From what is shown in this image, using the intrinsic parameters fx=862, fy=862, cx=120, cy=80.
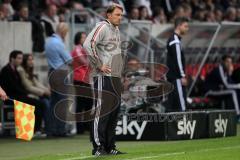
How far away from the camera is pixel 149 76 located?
57.9 ft

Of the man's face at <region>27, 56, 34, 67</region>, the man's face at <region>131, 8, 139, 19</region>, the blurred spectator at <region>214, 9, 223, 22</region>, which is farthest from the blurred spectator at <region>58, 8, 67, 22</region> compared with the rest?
the blurred spectator at <region>214, 9, 223, 22</region>

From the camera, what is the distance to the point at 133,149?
13438 mm

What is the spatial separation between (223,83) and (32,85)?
6240 mm

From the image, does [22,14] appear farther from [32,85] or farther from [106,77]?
[106,77]

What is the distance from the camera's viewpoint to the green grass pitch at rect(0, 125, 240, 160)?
38.9 ft

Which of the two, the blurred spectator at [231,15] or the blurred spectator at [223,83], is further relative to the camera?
the blurred spectator at [231,15]

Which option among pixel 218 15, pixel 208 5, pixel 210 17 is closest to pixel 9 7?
pixel 210 17

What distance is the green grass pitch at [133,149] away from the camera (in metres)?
11.9

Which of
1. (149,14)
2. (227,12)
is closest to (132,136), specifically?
(149,14)

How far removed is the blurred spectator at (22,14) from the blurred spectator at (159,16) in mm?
5034

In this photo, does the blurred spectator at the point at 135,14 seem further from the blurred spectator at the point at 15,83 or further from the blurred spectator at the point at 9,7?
the blurred spectator at the point at 15,83

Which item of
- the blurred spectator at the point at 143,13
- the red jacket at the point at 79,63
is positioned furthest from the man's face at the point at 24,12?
the blurred spectator at the point at 143,13

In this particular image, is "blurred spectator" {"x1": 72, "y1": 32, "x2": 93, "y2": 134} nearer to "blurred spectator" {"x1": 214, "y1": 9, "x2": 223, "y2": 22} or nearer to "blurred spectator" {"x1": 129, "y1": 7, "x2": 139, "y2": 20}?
"blurred spectator" {"x1": 129, "y1": 7, "x2": 139, "y2": 20}

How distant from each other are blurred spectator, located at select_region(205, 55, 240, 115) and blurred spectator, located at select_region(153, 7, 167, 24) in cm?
207
